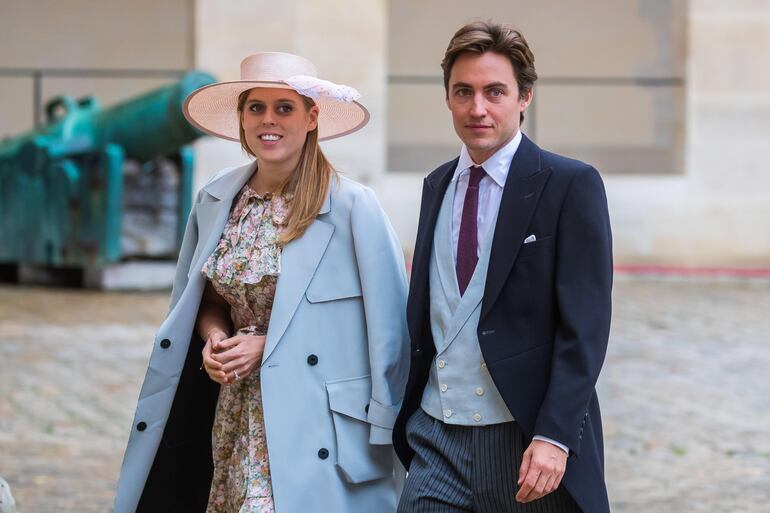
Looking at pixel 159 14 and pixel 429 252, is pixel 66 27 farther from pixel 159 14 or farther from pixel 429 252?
pixel 429 252

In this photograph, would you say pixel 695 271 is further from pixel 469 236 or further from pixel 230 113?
pixel 469 236

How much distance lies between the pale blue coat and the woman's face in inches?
6.4

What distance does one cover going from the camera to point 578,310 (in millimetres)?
2684

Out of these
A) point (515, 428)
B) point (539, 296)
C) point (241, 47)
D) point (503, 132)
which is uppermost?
point (241, 47)

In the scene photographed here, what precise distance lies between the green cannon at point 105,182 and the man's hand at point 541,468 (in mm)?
9859

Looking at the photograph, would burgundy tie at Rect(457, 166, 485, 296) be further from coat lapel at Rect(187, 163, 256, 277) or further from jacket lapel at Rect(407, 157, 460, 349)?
coat lapel at Rect(187, 163, 256, 277)

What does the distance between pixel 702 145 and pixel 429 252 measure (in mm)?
13231

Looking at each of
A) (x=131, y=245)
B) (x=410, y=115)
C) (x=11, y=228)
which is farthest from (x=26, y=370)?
(x=410, y=115)

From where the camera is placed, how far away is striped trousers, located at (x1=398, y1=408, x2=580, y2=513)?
2779mm

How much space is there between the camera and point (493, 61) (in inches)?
111

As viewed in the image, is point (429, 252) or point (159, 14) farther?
point (159, 14)

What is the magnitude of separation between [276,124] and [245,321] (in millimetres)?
534

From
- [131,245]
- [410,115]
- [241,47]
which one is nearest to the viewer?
[131,245]

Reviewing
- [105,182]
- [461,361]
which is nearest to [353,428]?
[461,361]
